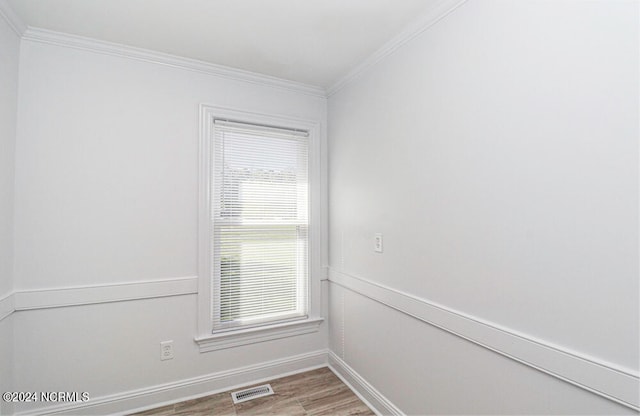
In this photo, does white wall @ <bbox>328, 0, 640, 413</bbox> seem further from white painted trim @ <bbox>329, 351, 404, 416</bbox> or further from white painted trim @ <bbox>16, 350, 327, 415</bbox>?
white painted trim @ <bbox>16, 350, 327, 415</bbox>

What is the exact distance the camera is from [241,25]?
1842 millimetres

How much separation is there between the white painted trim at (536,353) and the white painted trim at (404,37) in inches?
62.1

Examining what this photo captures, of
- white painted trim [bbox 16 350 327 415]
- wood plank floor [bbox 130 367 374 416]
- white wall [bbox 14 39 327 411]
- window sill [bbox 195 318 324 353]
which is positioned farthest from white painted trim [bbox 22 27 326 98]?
wood plank floor [bbox 130 367 374 416]

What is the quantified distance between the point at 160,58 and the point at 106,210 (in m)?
1.16

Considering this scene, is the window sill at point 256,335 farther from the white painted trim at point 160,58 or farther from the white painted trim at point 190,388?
the white painted trim at point 160,58

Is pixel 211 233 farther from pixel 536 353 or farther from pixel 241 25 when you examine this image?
pixel 536 353

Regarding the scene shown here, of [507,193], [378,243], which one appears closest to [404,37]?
[507,193]

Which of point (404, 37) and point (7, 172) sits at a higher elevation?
point (404, 37)

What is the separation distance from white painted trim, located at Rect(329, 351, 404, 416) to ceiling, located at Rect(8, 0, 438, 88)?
241 centimetres

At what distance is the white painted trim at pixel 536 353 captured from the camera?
38.0 inches

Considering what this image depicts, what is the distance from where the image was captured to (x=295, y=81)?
8.55 feet

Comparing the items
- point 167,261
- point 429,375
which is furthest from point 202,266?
point 429,375

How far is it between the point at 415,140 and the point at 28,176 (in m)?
2.42

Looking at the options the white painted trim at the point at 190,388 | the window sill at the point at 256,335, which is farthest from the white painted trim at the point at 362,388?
the window sill at the point at 256,335
